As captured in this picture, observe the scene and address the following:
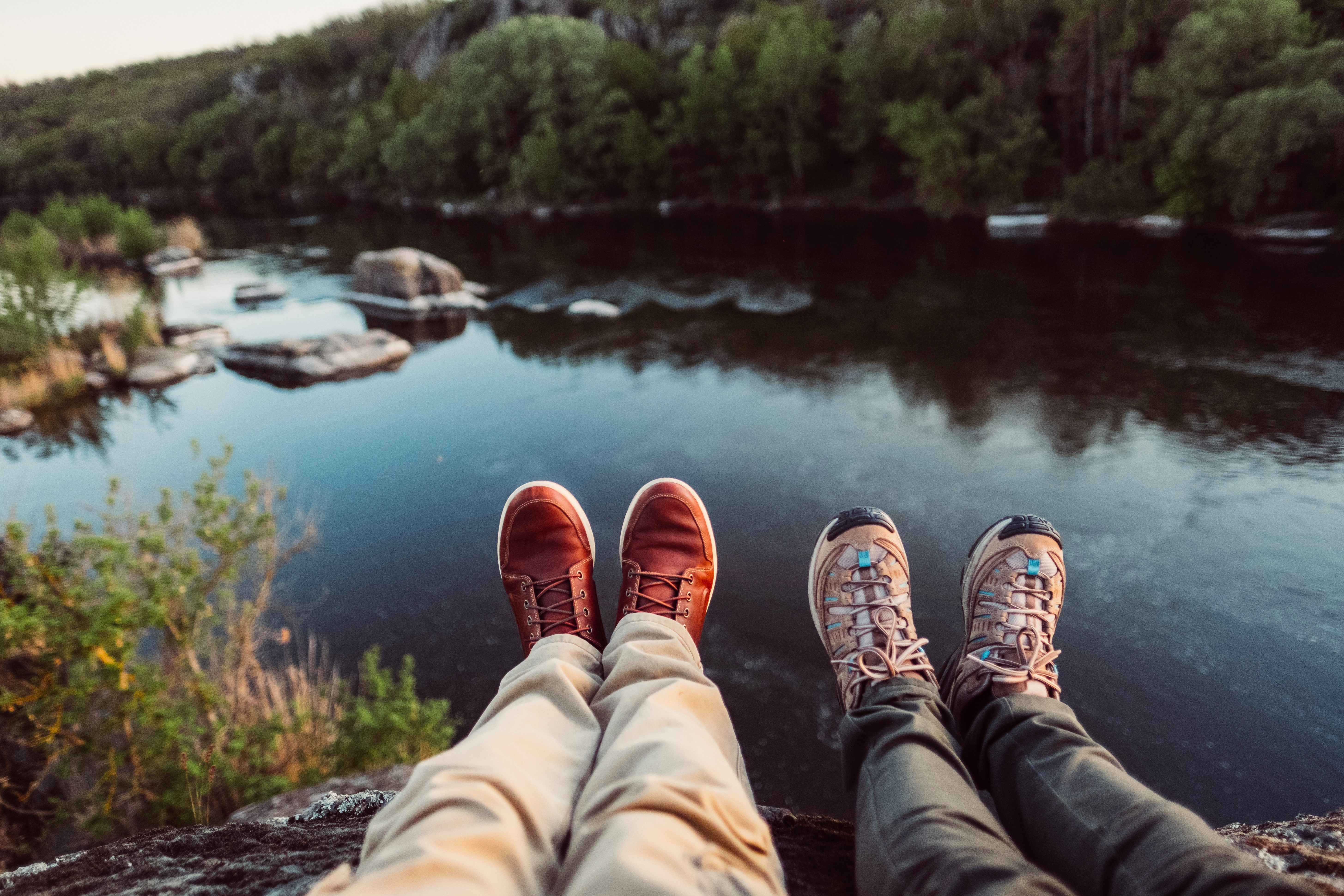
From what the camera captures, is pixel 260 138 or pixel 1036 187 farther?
pixel 260 138

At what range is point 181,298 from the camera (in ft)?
49.1

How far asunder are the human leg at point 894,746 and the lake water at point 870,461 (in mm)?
1588

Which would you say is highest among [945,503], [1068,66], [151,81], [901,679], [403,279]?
[151,81]

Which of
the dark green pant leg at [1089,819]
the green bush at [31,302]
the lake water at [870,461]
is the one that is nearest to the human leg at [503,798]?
the dark green pant leg at [1089,819]

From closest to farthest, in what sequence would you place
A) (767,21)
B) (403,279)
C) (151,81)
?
(403,279)
(767,21)
(151,81)

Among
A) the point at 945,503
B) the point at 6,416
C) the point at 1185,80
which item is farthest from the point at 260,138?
the point at 945,503

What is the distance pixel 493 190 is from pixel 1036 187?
20020 millimetres

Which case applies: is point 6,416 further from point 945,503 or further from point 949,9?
point 949,9

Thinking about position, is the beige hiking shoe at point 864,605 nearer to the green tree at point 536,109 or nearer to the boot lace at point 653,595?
the boot lace at point 653,595

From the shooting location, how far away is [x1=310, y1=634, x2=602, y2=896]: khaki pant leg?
1.01m

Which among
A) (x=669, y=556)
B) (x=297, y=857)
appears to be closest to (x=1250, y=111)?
(x=669, y=556)

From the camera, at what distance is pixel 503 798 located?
119 cm

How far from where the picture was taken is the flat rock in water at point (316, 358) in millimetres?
9898

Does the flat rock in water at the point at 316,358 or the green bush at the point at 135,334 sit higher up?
the green bush at the point at 135,334
